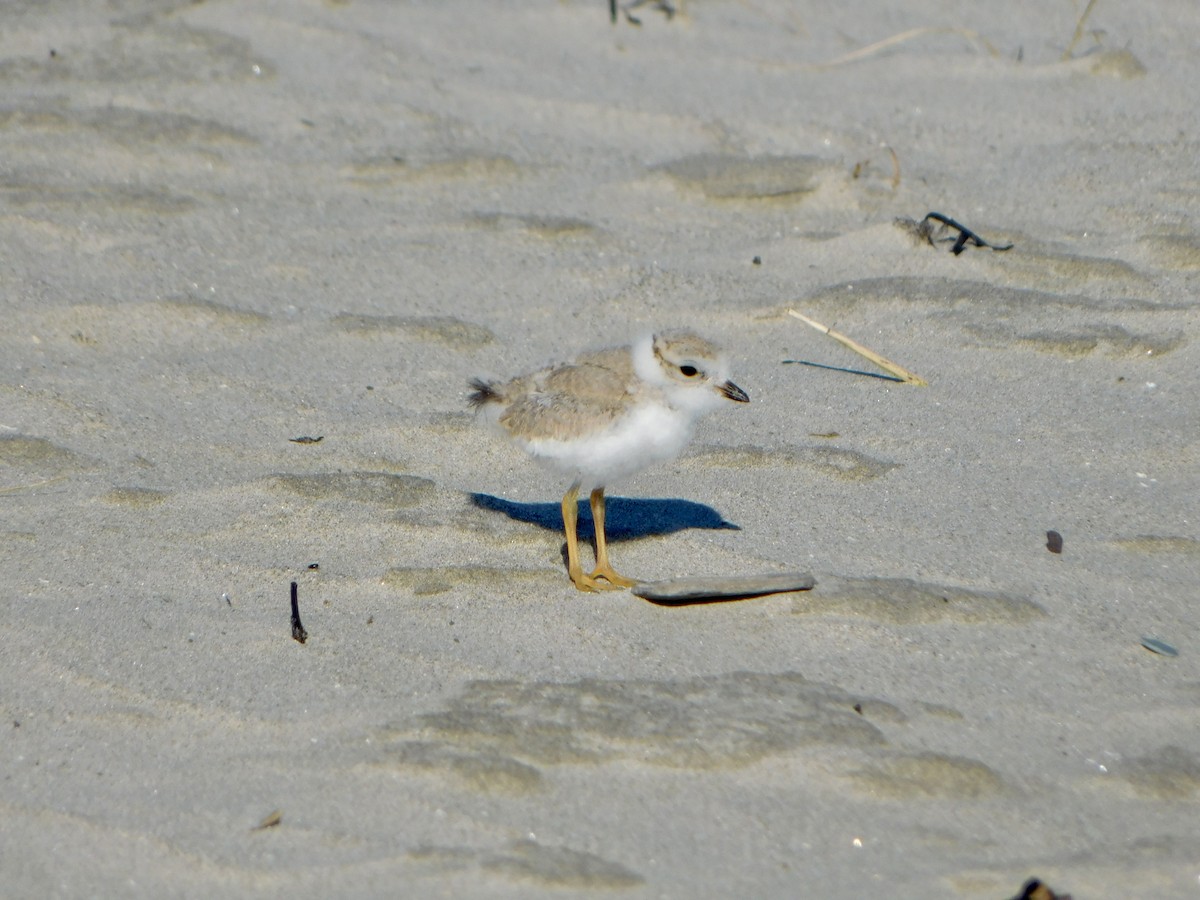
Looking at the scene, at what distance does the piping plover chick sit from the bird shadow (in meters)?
0.18

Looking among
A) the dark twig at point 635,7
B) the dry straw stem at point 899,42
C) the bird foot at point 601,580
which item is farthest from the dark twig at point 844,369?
the dark twig at point 635,7

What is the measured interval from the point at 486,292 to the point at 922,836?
3129 mm

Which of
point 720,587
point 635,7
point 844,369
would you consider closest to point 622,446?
point 720,587

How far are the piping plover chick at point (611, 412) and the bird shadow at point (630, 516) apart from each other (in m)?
0.18

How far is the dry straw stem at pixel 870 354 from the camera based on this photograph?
463 centimetres

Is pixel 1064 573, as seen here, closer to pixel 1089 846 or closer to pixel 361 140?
pixel 1089 846

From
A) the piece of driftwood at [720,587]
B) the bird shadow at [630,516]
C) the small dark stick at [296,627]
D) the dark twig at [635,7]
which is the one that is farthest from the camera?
the dark twig at [635,7]

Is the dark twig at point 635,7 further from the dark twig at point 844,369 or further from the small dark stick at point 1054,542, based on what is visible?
the small dark stick at point 1054,542

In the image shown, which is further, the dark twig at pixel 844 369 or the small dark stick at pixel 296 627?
the dark twig at pixel 844 369

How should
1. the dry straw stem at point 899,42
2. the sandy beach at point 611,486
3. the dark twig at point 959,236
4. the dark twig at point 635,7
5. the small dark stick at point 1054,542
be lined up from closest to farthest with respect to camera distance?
the sandy beach at point 611,486, the small dark stick at point 1054,542, the dark twig at point 959,236, the dry straw stem at point 899,42, the dark twig at point 635,7

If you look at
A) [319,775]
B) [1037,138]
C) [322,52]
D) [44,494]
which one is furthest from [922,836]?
[322,52]

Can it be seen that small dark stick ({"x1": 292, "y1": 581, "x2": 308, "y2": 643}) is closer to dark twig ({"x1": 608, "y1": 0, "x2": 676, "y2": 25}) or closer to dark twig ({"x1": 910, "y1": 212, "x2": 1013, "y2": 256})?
dark twig ({"x1": 910, "y1": 212, "x2": 1013, "y2": 256})

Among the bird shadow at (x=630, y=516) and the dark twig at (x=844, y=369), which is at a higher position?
the dark twig at (x=844, y=369)

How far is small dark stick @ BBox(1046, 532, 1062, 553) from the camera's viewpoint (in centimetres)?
362
